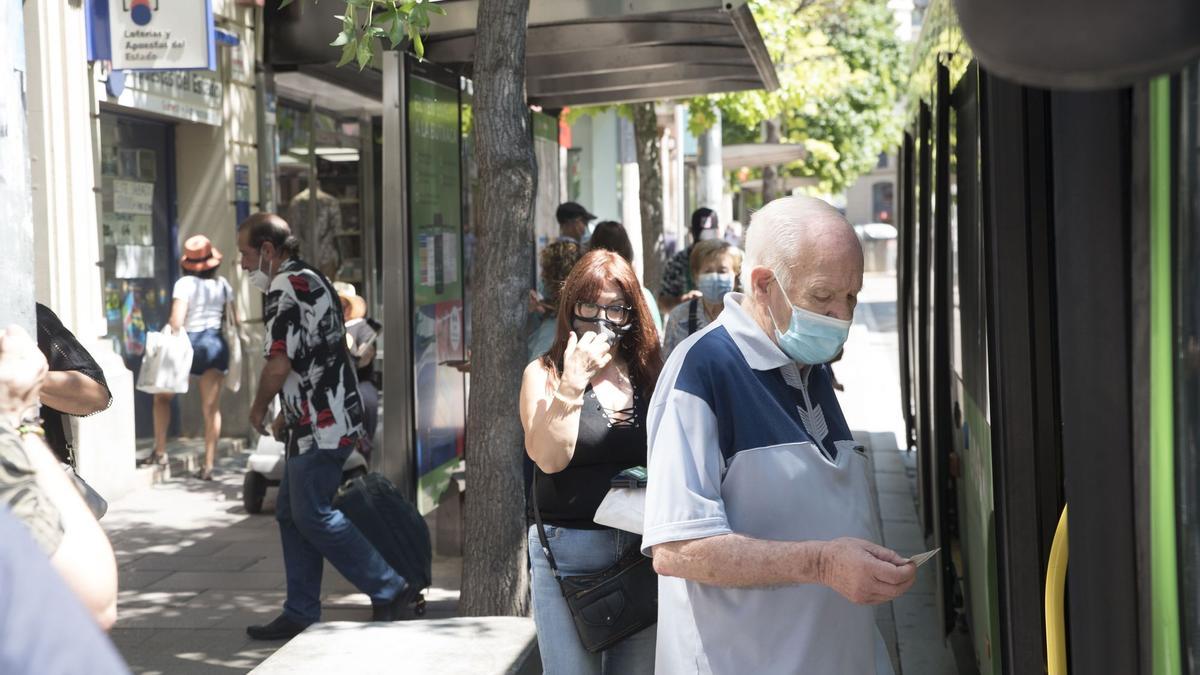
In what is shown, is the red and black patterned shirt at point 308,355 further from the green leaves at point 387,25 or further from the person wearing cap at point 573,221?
the person wearing cap at point 573,221

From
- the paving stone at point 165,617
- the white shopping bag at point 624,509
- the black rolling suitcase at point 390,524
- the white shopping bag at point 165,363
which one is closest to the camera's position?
the white shopping bag at point 624,509

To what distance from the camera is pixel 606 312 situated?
4.09m

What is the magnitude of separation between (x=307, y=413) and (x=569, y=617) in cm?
277

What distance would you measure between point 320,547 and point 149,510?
3.70 metres

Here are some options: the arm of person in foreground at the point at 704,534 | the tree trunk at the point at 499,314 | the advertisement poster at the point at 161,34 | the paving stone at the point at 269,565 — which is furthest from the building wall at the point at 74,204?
the arm of person in foreground at the point at 704,534

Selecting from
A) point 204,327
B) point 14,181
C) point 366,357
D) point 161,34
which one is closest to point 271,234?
point 366,357

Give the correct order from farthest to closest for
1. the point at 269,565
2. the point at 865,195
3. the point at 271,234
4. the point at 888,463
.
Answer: the point at 865,195
the point at 888,463
the point at 269,565
the point at 271,234

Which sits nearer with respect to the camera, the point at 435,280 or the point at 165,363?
the point at 435,280

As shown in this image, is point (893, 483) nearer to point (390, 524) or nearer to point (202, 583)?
point (390, 524)

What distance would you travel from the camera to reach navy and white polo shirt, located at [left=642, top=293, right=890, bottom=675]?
2705 mm

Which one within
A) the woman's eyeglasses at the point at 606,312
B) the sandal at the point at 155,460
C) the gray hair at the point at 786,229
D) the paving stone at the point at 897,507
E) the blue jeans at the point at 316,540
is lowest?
the paving stone at the point at 897,507

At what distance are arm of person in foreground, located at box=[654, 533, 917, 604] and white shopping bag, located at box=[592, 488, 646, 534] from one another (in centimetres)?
67

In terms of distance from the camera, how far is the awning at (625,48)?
25.2ft

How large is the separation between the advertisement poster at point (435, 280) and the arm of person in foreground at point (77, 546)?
5500 mm
